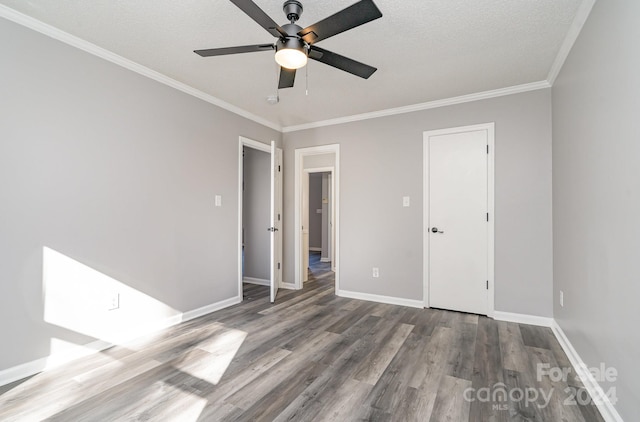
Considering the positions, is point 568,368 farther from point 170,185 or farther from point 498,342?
A: point 170,185

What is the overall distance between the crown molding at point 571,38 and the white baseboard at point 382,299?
2.84 meters

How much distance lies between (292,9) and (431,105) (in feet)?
8.09

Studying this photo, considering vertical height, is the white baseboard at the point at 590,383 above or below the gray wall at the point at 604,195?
below

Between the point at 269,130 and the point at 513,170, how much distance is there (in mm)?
3318

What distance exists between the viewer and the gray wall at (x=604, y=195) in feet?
4.81

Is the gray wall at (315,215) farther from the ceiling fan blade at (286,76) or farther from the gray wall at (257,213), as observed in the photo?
the ceiling fan blade at (286,76)

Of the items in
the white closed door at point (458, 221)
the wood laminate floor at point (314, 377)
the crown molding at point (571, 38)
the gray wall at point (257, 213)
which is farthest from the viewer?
the gray wall at point (257, 213)

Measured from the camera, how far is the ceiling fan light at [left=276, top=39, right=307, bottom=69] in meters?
1.85

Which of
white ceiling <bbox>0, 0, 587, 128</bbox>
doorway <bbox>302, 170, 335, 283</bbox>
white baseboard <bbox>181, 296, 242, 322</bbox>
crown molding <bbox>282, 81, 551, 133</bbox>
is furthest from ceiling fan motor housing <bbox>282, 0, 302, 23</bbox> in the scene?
doorway <bbox>302, 170, 335, 283</bbox>

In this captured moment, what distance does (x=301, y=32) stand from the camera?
1.80m

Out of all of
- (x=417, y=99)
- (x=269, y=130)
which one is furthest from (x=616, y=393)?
(x=269, y=130)

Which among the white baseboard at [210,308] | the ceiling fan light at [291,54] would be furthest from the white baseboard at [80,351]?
the ceiling fan light at [291,54]

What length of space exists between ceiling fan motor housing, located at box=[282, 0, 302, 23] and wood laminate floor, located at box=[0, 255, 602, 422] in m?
2.45

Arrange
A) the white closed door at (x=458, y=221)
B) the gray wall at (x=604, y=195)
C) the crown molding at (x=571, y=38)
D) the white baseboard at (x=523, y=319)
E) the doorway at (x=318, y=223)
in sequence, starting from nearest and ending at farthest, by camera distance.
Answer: the gray wall at (x=604, y=195) < the crown molding at (x=571, y=38) < the white baseboard at (x=523, y=319) < the white closed door at (x=458, y=221) < the doorway at (x=318, y=223)
